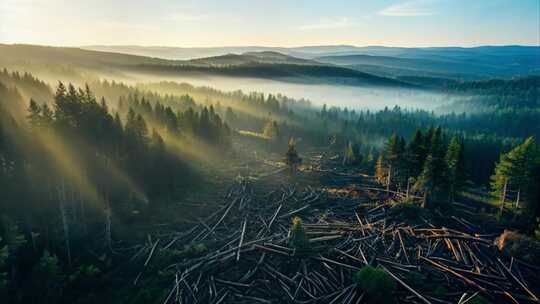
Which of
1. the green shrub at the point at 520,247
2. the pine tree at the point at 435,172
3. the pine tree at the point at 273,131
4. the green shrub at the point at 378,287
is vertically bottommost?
the pine tree at the point at 273,131

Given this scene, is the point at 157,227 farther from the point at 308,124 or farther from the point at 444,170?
the point at 308,124

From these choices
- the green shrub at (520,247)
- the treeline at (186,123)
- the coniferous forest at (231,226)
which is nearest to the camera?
the coniferous forest at (231,226)

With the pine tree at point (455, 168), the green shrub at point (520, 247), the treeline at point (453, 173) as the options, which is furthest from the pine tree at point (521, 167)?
the green shrub at point (520, 247)

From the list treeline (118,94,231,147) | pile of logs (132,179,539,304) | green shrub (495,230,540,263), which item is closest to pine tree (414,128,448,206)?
pile of logs (132,179,539,304)

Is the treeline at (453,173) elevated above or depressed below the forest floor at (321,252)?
above

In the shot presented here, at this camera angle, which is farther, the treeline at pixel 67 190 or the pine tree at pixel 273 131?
the pine tree at pixel 273 131

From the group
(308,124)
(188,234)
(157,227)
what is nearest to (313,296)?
(188,234)

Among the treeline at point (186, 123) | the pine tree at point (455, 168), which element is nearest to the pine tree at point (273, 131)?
the treeline at point (186, 123)

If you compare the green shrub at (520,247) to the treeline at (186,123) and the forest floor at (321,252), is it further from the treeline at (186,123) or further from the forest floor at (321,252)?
the treeline at (186,123)

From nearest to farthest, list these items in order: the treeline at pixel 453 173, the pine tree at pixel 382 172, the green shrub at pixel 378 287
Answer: the green shrub at pixel 378 287 < the treeline at pixel 453 173 < the pine tree at pixel 382 172
